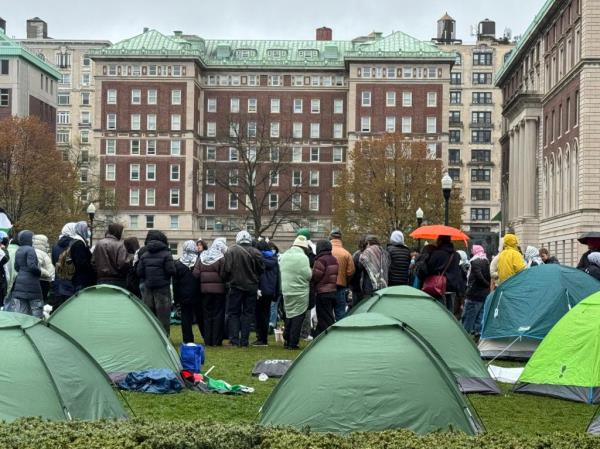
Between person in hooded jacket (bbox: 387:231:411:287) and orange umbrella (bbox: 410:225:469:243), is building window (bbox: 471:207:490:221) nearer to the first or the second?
orange umbrella (bbox: 410:225:469:243)

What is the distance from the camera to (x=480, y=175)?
14425cm

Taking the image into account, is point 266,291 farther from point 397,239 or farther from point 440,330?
point 440,330

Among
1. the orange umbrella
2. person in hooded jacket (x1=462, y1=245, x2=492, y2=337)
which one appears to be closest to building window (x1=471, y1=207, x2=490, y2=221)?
the orange umbrella

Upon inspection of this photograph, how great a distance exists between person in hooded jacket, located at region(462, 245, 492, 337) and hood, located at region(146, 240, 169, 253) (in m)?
6.54

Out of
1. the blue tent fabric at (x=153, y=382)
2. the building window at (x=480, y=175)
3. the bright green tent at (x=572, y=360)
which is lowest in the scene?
the blue tent fabric at (x=153, y=382)

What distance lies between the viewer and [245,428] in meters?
9.23

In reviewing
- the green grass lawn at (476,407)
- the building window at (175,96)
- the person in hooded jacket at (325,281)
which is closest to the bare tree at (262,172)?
the building window at (175,96)

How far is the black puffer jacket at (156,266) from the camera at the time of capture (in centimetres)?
2045

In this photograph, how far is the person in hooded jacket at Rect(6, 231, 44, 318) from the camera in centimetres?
1939

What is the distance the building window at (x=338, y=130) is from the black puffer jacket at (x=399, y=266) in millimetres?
100296

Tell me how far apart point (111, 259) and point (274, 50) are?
11208 centimetres

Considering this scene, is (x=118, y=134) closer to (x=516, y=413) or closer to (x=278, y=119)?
(x=278, y=119)

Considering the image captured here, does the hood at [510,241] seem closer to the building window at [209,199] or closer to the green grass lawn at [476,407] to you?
the green grass lawn at [476,407]

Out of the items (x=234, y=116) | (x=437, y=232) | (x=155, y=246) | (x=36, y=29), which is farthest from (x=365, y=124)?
(x=155, y=246)
